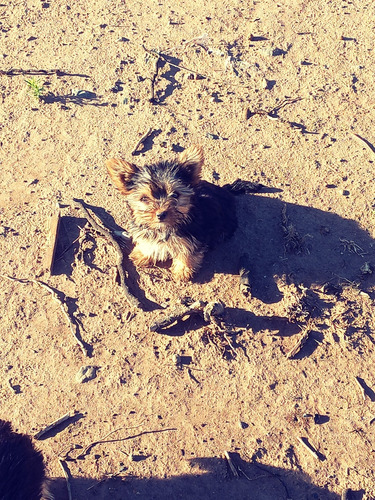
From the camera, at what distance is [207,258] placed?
7.44m

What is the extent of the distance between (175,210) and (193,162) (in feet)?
2.30

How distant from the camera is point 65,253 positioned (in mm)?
7547

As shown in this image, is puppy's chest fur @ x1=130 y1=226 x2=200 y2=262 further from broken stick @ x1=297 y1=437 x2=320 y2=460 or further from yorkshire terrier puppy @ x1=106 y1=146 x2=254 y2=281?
broken stick @ x1=297 y1=437 x2=320 y2=460

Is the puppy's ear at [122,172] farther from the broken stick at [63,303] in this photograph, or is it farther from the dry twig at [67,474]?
the dry twig at [67,474]

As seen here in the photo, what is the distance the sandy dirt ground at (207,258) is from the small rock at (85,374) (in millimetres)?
76

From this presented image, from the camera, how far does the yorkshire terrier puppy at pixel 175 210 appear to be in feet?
19.1

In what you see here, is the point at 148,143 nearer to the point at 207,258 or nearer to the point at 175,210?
the point at 207,258

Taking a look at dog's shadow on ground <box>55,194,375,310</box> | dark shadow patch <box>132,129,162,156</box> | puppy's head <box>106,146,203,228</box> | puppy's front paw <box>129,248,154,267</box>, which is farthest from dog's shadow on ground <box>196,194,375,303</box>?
dark shadow patch <box>132,129,162,156</box>

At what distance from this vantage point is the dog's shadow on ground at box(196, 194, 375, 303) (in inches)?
285

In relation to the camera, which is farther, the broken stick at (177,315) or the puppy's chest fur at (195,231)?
the broken stick at (177,315)

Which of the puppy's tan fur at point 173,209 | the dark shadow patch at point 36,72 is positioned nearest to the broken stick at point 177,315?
the puppy's tan fur at point 173,209

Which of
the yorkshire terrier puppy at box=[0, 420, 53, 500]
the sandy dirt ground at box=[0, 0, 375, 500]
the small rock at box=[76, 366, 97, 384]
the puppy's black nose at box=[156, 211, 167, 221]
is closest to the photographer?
the yorkshire terrier puppy at box=[0, 420, 53, 500]

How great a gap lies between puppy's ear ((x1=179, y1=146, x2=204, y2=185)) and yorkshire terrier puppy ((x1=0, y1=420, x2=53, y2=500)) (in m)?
3.90

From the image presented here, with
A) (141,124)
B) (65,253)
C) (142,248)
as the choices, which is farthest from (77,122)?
(142,248)
